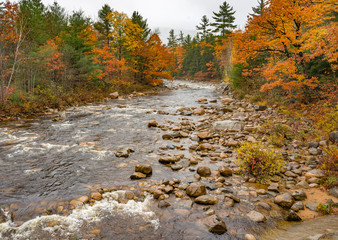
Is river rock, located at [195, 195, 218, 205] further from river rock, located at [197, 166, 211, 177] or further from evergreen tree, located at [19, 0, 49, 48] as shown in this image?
evergreen tree, located at [19, 0, 49, 48]

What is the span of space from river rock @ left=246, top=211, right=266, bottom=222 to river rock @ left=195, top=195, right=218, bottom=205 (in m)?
0.74

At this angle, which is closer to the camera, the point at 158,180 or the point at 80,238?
the point at 80,238

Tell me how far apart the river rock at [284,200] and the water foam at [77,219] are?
8.78ft

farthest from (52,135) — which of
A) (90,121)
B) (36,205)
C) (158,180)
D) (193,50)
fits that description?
(193,50)

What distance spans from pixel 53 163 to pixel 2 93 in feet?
32.6

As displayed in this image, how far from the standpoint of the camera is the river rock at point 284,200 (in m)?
4.15

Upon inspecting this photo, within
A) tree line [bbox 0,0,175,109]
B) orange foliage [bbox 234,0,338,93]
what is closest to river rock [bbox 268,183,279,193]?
orange foliage [bbox 234,0,338,93]

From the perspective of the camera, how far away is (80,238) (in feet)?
11.1

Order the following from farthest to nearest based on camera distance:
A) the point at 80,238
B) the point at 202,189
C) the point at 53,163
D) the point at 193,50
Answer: the point at 193,50 < the point at 53,163 < the point at 202,189 < the point at 80,238

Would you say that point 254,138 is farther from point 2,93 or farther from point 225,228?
point 2,93

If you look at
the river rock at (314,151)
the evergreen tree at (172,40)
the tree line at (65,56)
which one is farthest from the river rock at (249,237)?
the evergreen tree at (172,40)

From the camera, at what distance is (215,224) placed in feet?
11.7

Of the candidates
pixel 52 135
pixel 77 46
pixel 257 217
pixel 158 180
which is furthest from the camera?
pixel 77 46

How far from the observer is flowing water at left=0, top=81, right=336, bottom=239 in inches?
141
